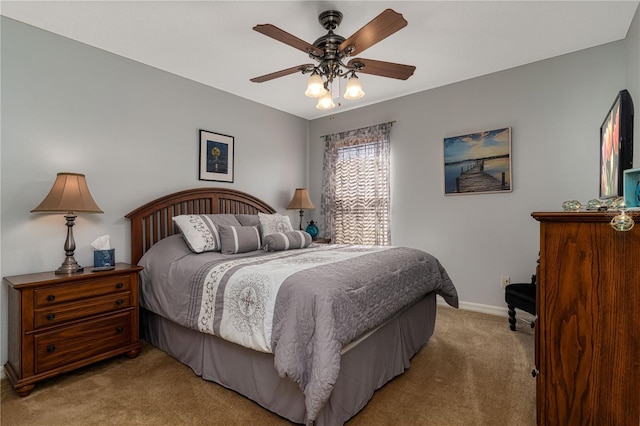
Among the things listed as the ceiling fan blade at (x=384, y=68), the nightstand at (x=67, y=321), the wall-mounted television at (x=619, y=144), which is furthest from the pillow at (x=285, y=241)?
the wall-mounted television at (x=619, y=144)

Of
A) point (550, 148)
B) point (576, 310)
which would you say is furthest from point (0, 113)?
point (550, 148)

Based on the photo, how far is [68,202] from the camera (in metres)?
2.24

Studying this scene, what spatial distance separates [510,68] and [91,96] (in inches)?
160

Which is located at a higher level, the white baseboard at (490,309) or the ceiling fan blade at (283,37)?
the ceiling fan blade at (283,37)

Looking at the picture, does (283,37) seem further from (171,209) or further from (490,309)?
(490,309)

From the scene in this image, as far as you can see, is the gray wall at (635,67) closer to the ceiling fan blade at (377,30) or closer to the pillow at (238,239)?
the ceiling fan blade at (377,30)

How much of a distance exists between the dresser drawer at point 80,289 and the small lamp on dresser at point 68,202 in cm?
18

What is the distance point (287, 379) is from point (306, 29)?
2.51m

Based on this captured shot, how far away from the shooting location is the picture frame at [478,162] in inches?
131

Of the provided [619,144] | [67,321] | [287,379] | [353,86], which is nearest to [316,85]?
[353,86]

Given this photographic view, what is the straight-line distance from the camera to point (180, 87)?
11.0 feet

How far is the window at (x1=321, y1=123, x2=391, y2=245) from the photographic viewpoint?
13.8ft

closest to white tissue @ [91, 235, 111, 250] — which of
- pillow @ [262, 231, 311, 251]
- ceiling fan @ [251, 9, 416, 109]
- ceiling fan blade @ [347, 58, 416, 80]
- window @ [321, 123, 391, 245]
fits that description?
pillow @ [262, 231, 311, 251]

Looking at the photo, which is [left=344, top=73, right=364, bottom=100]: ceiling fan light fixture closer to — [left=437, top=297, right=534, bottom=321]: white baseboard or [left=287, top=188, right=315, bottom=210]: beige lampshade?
[left=287, top=188, right=315, bottom=210]: beige lampshade
